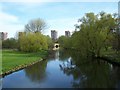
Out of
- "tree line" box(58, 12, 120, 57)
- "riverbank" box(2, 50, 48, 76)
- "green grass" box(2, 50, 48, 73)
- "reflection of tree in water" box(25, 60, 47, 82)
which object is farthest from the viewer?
"tree line" box(58, 12, 120, 57)

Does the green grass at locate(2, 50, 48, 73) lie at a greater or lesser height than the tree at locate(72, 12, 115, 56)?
lesser

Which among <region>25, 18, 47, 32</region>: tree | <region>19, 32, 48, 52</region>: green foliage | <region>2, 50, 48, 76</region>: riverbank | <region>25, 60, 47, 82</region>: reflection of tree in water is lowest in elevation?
<region>25, 60, 47, 82</region>: reflection of tree in water

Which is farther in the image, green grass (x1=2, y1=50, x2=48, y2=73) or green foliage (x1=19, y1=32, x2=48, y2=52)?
green foliage (x1=19, y1=32, x2=48, y2=52)

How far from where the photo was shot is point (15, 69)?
32.2m

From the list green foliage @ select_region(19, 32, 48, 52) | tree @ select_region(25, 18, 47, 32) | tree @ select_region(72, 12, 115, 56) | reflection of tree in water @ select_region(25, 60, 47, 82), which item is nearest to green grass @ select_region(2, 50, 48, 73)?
reflection of tree in water @ select_region(25, 60, 47, 82)

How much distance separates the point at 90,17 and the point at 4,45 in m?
68.3

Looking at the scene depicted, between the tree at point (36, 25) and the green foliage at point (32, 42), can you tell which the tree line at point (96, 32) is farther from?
the tree at point (36, 25)

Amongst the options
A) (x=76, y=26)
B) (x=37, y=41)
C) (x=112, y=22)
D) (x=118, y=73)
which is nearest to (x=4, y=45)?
(x=37, y=41)

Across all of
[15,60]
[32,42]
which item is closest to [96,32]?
[15,60]

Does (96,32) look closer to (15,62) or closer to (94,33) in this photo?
(94,33)

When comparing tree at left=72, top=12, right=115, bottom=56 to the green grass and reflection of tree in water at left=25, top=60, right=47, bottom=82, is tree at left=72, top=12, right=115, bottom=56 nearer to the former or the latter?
the green grass

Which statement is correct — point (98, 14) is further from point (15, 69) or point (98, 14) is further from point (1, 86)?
point (1, 86)

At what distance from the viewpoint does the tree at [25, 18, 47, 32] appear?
82625 millimetres

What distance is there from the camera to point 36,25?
83000 millimetres
